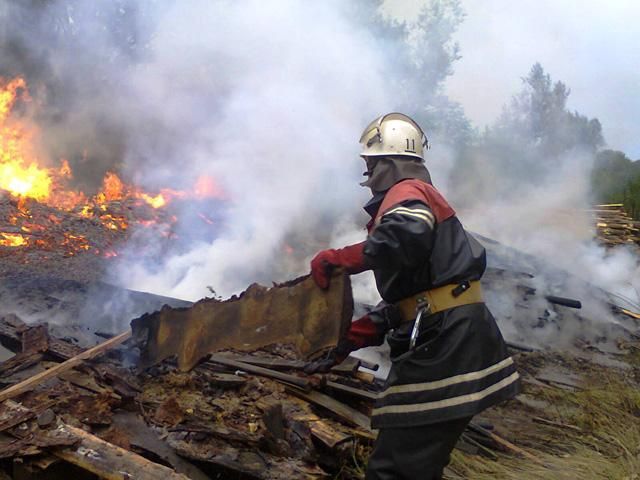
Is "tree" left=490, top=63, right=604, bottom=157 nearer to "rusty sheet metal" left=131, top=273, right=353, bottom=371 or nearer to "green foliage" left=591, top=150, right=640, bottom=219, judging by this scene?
"green foliage" left=591, top=150, right=640, bottom=219

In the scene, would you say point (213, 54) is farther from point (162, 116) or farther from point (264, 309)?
point (264, 309)

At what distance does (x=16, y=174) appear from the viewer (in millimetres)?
10852

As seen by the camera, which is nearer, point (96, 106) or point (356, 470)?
point (356, 470)

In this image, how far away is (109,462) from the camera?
9.02ft

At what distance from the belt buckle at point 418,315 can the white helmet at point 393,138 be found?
853 millimetres

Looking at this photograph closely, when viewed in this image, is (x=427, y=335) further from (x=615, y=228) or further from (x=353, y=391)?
(x=615, y=228)

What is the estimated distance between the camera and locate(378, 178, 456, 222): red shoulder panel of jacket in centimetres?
259

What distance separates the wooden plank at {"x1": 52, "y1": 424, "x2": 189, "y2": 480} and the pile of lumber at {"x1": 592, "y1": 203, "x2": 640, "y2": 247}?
37.0 feet

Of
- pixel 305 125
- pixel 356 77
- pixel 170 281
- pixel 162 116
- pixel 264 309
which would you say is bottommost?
pixel 264 309

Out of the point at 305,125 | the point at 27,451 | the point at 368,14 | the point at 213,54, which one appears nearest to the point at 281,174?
the point at 305,125

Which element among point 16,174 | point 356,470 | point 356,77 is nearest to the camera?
point 356,470

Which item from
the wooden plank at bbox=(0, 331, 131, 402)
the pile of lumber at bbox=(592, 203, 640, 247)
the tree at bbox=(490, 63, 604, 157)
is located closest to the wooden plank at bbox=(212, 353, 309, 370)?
the wooden plank at bbox=(0, 331, 131, 402)

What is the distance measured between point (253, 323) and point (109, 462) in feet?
3.81

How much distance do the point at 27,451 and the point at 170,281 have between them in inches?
180
